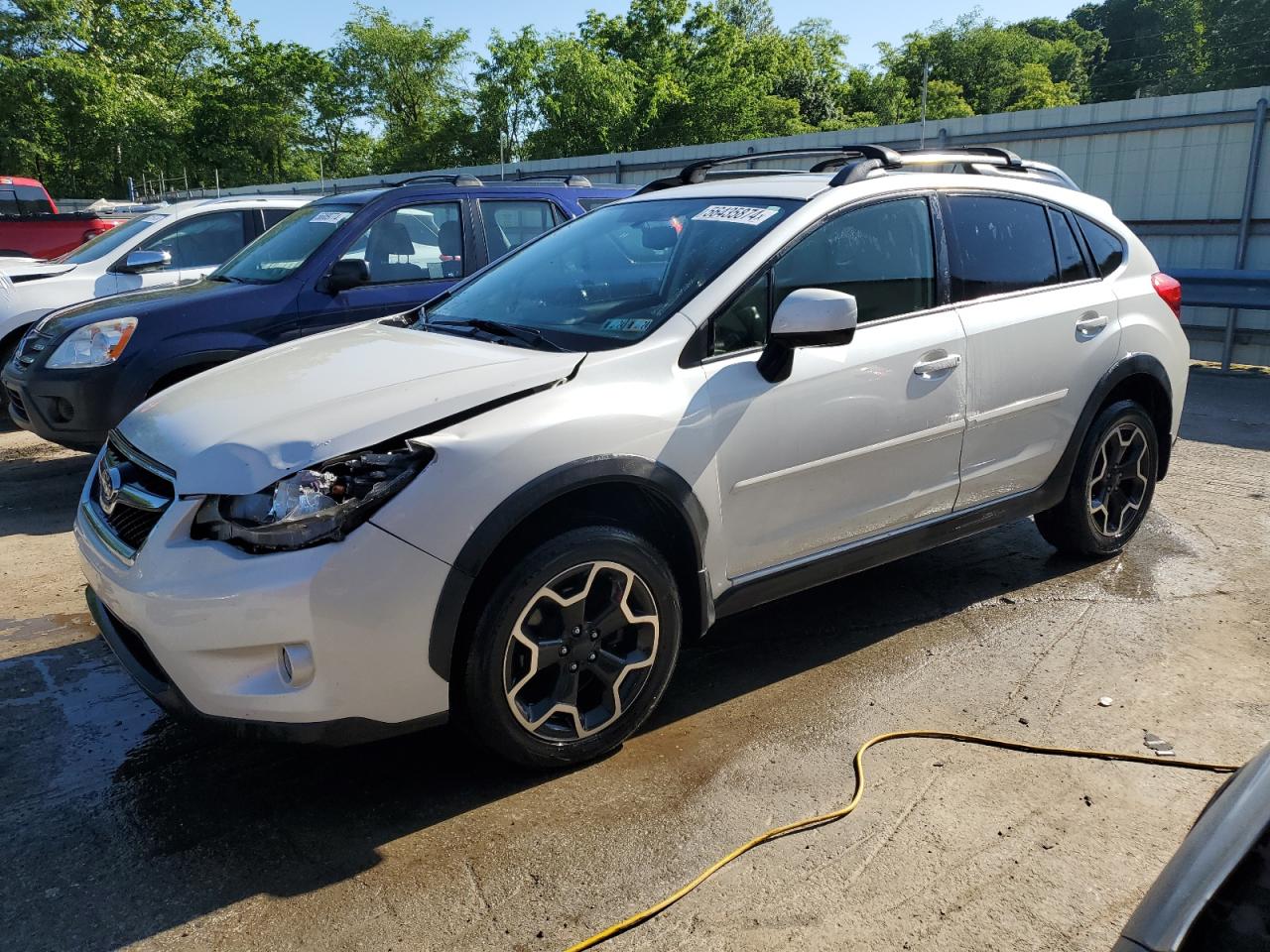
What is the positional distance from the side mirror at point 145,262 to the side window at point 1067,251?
6.70 metres

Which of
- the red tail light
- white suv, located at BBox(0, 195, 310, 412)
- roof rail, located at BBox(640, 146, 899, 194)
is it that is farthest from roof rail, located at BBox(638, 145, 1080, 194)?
white suv, located at BBox(0, 195, 310, 412)

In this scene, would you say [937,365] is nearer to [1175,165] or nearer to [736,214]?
[736,214]

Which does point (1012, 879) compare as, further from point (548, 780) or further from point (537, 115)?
point (537, 115)

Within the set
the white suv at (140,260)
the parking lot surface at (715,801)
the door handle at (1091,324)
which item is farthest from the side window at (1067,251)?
the white suv at (140,260)

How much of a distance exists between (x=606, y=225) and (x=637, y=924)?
2754 millimetres

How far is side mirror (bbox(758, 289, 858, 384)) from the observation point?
3.23 meters

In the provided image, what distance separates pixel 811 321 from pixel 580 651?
1.26 metres

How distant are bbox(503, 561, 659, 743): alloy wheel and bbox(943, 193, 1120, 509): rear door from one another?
1.68 meters

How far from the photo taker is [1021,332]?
4168mm

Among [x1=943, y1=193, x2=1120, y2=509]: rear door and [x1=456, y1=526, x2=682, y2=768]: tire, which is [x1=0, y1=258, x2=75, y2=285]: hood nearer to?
[x1=456, y1=526, x2=682, y2=768]: tire

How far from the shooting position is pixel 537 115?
54.8 m

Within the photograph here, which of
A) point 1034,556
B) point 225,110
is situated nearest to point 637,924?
point 1034,556

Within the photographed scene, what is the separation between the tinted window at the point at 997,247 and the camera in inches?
161

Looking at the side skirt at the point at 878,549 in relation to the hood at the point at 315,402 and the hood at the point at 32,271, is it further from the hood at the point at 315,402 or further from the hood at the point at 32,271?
the hood at the point at 32,271
